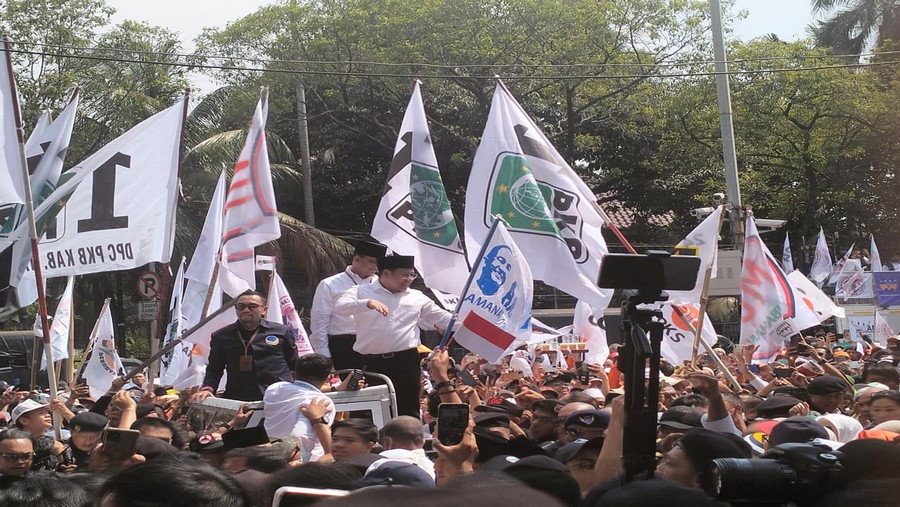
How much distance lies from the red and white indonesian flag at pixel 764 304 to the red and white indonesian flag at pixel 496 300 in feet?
12.3

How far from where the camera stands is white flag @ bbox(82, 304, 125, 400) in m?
13.1

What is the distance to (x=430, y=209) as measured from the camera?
10016 millimetres

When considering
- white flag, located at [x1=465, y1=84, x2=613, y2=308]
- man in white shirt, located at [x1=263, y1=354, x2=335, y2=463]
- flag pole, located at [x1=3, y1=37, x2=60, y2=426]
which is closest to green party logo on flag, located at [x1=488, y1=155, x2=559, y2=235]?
white flag, located at [x1=465, y1=84, x2=613, y2=308]

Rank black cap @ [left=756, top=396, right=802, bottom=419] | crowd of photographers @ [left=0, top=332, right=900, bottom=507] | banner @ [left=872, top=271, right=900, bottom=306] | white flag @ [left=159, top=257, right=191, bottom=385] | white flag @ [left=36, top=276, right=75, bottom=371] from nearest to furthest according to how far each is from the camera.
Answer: crowd of photographers @ [left=0, top=332, right=900, bottom=507]
black cap @ [left=756, top=396, right=802, bottom=419]
white flag @ [left=36, top=276, right=75, bottom=371]
white flag @ [left=159, top=257, right=191, bottom=385]
banner @ [left=872, top=271, right=900, bottom=306]

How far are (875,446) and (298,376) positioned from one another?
478cm

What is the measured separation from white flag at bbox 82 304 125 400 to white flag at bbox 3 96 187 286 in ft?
14.5

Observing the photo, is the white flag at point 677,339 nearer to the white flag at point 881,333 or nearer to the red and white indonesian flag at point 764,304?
the red and white indonesian flag at point 764,304

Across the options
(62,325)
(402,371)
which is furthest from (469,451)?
(62,325)

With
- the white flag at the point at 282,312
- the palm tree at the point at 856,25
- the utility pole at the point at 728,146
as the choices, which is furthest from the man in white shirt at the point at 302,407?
the palm tree at the point at 856,25

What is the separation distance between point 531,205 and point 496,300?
1.36 meters

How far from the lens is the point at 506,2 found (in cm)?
3403

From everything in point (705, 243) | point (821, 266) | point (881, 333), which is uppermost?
point (705, 243)

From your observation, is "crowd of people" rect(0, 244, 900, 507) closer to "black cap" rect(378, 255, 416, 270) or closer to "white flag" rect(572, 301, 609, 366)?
"black cap" rect(378, 255, 416, 270)

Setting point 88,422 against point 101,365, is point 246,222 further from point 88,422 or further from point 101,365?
point 101,365
